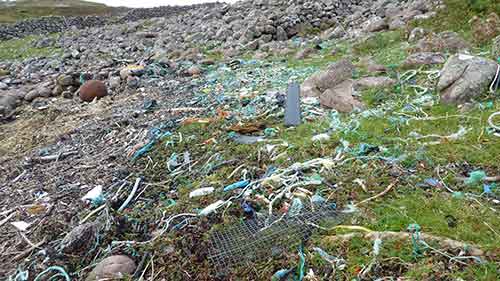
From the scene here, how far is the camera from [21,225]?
341 centimetres

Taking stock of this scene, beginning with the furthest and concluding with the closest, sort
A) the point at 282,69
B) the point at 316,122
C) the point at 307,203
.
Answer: the point at 282,69
the point at 316,122
the point at 307,203

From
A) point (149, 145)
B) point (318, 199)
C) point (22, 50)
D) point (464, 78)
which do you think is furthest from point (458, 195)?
point (22, 50)

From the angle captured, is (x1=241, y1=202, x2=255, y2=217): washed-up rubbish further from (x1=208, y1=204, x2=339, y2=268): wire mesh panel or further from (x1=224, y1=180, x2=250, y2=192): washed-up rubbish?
(x1=224, y1=180, x2=250, y2=192): washed-up rubbish

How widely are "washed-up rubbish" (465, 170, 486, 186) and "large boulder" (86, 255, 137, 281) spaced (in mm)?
2400

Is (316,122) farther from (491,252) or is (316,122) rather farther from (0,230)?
(0,230)

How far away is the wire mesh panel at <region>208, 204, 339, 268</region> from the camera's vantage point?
8.22 ft

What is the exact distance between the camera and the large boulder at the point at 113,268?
101 inches

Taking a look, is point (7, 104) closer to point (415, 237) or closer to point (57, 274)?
point (57, 274)

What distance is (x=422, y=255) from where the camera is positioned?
2164 millimetres

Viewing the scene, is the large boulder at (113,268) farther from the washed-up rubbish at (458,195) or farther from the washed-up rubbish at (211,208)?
the washed-up rubbish at (458,195)

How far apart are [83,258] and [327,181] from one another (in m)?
1.89

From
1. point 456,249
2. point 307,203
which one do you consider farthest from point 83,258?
point 456,249

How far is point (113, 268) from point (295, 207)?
1.29 metres

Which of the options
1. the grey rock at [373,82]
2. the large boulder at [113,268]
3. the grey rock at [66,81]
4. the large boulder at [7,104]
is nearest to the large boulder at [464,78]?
the grey rock at [373,82]
